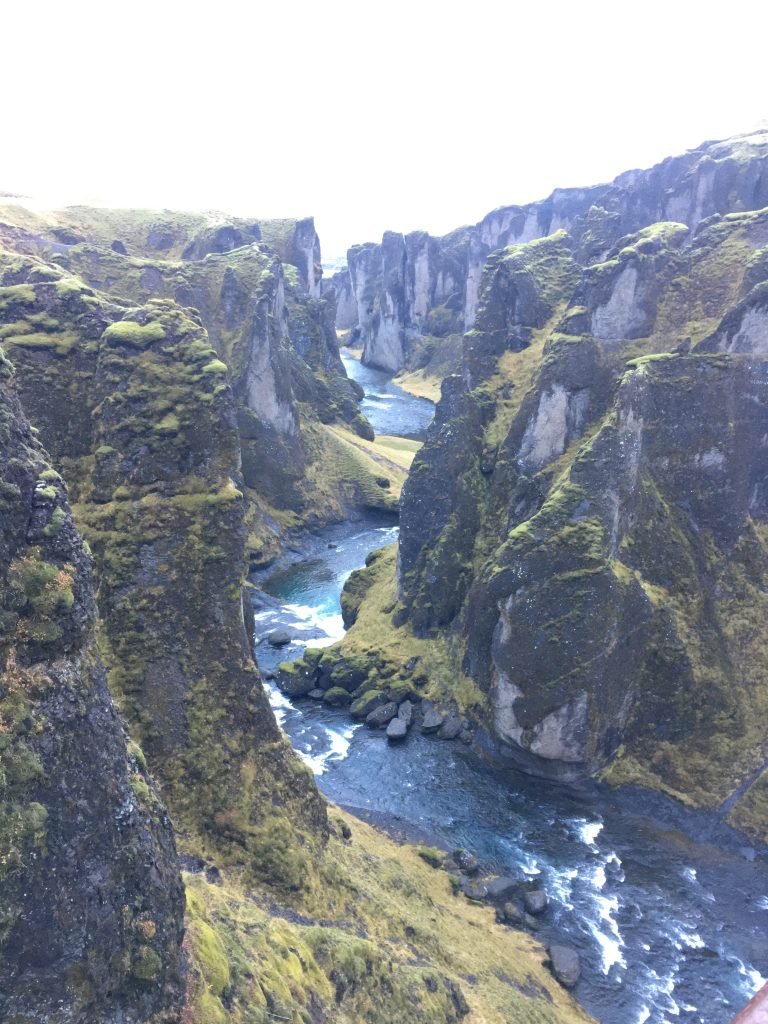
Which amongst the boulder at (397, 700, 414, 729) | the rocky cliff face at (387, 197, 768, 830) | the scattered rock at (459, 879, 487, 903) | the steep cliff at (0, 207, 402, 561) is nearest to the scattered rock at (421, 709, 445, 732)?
the boulder at (397, 700, 414, 729)

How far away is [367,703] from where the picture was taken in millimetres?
63188

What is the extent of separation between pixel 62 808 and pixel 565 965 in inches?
1331

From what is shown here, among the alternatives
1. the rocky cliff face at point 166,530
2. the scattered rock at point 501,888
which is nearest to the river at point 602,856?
Result: the scattered rock at point 501,888

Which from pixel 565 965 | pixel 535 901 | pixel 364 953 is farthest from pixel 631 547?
pixel 364 953

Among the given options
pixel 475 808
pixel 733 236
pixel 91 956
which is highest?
pixel 733 236

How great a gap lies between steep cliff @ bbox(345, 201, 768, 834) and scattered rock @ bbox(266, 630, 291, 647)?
346 inches

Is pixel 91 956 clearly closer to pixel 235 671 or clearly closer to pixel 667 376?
pixel 235 671

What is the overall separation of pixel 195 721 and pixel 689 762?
3753 centimetres

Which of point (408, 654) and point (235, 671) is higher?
point (235, 671)

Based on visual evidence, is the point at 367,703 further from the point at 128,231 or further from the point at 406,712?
the point at 128,231

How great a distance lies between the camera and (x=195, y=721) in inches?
1379

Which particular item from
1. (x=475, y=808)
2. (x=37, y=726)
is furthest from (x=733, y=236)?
(x=37, y=726)

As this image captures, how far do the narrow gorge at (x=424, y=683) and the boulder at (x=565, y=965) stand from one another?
0.51 feet

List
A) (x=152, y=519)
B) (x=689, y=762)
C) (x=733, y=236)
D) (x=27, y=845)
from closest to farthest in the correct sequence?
(x=27, y=845) → (x=152, y=519) → (x=689, y=762) → (x=733, y=236)
